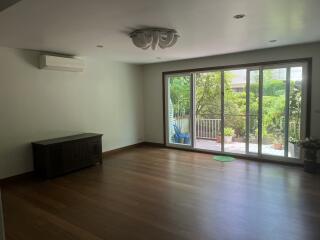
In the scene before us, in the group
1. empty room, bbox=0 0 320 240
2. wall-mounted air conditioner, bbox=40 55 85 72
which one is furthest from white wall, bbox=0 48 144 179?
wall-mounted air conditioner, bbox=40 55 85 72

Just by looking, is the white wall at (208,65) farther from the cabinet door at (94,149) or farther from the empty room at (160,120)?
the cabinet door at (94,149)

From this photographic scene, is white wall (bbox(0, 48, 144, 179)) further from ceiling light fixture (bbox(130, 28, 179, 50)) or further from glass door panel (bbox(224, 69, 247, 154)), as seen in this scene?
glass door panel (bbox(224, 69, 247, 154))

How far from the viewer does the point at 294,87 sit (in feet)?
15.4

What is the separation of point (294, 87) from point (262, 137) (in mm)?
1214

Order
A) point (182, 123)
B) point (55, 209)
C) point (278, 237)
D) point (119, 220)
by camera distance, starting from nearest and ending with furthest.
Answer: point (278, 237), point (119, 220), point (55, 209), point (182, 123)

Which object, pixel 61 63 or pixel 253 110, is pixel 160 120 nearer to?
pixel 253 110

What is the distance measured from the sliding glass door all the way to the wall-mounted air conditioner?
2496 mm

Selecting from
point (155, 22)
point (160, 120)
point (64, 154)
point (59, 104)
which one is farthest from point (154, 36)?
point (160, 120)

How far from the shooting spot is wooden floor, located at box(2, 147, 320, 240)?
253cm

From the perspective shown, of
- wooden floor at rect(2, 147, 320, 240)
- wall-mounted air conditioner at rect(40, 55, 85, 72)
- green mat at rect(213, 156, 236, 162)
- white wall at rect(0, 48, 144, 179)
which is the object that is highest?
wall-mounted air conditioner at rect(40, 55, 85, 72)

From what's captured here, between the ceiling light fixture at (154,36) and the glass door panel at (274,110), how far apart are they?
8.64 ft

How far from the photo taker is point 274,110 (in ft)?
16.2

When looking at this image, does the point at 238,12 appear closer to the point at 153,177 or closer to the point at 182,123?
the point at 153,177

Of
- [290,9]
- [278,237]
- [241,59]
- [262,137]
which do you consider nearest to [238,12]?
[290,9]
